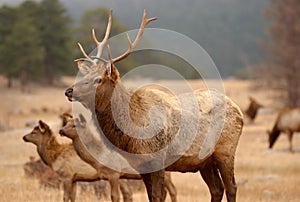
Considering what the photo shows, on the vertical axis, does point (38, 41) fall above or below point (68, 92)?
above

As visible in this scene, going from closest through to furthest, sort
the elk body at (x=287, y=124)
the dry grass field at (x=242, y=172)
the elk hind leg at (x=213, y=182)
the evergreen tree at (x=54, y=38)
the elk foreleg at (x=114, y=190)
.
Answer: the elk hind leg at (x=213, y=182) < the elk foreleg at (x=114, y=190) < the dry grass field at (x=242, y=172) < the elk body at (x=287, y=124) < the evergreen tree at (x=54, y=38)

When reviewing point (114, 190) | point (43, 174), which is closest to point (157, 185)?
point (114, 190)

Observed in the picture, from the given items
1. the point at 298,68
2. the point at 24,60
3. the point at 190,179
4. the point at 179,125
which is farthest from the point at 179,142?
the point at 24,60

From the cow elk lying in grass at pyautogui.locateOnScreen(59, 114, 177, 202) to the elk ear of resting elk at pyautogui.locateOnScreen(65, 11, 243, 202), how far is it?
2.19 m

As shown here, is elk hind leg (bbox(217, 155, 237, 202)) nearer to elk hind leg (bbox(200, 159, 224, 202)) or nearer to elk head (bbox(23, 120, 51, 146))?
elk hind leg (bbox(200, 159, 224, 202))

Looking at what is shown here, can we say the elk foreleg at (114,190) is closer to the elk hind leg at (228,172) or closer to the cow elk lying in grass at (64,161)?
the cow elk lying in grass at (64,161)

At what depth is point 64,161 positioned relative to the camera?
11945 mm

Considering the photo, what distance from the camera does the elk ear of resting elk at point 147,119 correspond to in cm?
750

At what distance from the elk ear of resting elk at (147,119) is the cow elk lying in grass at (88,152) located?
2193 millimetres

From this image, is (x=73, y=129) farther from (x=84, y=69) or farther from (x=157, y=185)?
(x=157, y=185)

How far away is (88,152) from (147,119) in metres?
3.65

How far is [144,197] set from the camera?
12.5 m

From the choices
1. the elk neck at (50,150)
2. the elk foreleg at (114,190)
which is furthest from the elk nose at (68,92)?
the elk neck at (50,150)

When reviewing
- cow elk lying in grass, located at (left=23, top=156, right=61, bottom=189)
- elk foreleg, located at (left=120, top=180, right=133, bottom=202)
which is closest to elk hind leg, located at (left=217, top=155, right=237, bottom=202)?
elk foreleg, located at (left=120, top=180, right=133, bottom=202)
